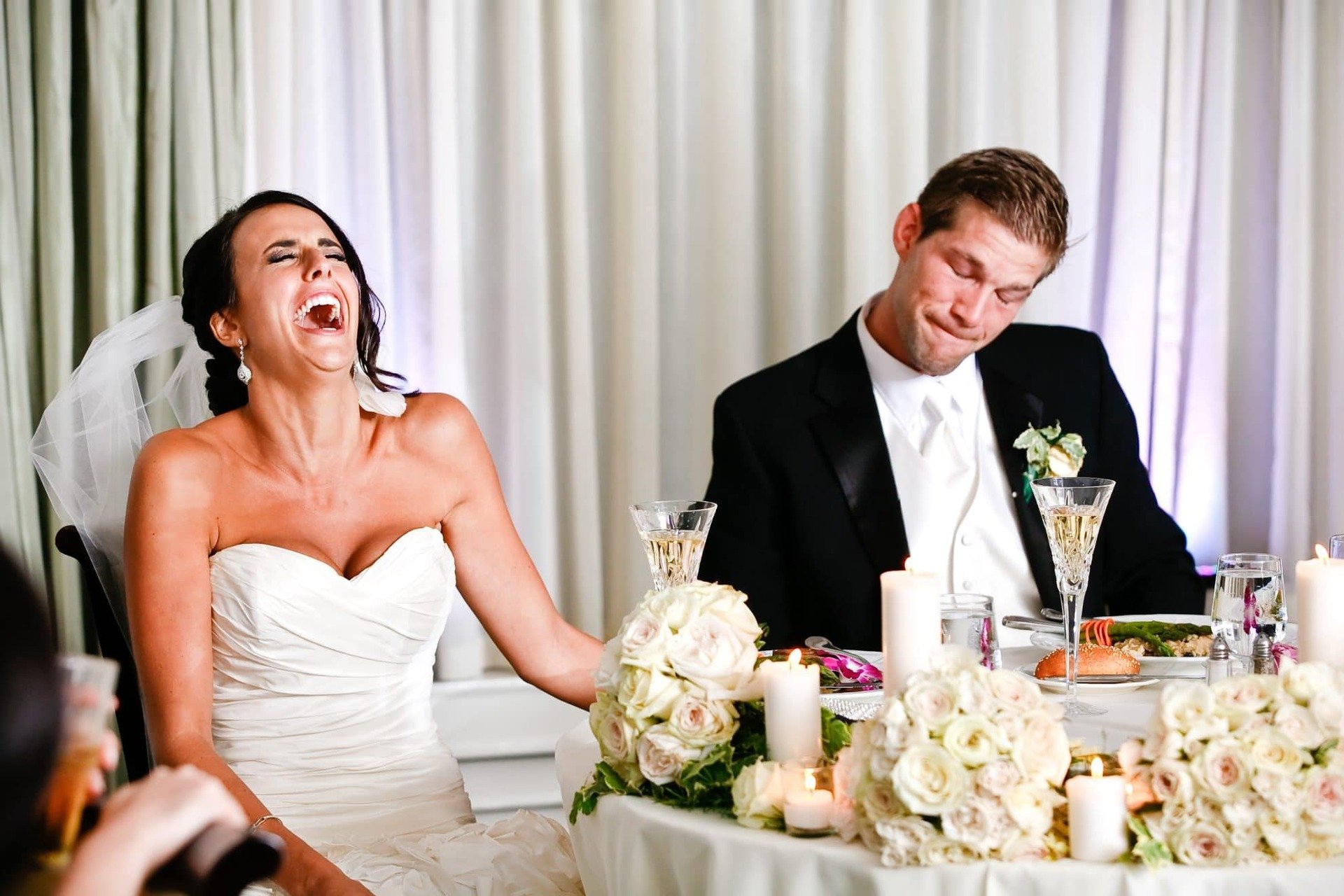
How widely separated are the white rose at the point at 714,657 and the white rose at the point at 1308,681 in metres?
0.62

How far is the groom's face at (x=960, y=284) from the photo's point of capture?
2998mm

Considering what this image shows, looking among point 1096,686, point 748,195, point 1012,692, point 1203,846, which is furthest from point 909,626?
point 748,195

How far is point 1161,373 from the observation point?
421cm

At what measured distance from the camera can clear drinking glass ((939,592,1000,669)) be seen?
175cm

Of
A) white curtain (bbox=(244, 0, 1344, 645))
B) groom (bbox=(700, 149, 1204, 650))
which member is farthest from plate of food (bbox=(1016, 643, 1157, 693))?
white curtain (bbox=(244, 0, 1344, 645))

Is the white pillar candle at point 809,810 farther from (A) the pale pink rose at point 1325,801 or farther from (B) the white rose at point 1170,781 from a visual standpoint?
(A) the pale pink rose at point 1325,801

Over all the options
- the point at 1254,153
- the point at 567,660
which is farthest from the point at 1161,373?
the point at 567,660

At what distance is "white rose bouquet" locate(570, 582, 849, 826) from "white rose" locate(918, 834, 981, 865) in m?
0.21

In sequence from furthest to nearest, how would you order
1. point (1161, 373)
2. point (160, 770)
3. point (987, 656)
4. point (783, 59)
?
point (1161, 373) < point (783, 59) < point (987, 656) < point (160, 770)

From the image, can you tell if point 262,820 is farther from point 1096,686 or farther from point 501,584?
point 1096,686

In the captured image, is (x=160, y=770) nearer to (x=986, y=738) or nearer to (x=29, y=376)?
(x=986, y=738)

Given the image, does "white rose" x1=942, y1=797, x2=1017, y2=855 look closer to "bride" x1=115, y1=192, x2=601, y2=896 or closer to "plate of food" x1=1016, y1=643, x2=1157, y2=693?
"plate of food" x1=1016, y1=643, x2=1157, y2=693

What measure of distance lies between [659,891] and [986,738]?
19.8 inches

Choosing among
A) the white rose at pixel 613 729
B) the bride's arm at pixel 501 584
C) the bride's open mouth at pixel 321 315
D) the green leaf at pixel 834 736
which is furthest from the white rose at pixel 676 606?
the bride's open mouth at pixel 321 315
